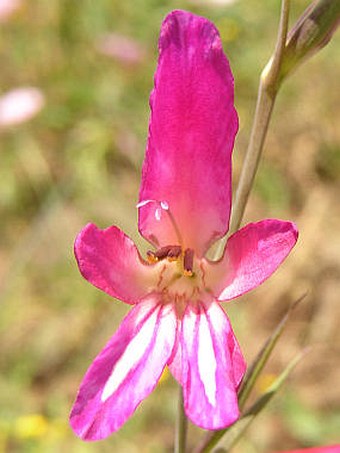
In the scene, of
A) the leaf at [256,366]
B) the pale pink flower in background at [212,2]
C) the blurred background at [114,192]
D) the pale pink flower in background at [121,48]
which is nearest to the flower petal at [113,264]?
the leaf at [256,366]

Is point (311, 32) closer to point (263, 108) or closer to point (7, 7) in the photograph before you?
point (263, 108)

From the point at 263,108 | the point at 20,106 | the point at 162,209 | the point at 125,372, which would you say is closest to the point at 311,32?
the point at 263,108

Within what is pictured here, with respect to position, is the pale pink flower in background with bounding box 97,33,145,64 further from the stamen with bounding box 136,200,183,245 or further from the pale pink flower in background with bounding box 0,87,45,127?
the stamen with bounding box 136,200,183,245

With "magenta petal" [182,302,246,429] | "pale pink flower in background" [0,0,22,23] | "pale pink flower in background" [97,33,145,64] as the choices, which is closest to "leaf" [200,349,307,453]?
"magenta petal" [182,302,246,429]

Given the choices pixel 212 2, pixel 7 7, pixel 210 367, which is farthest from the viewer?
pixel 7 7

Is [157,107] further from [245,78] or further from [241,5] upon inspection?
[245,78]

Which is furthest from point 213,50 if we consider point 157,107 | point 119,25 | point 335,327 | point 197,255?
point 119,25
